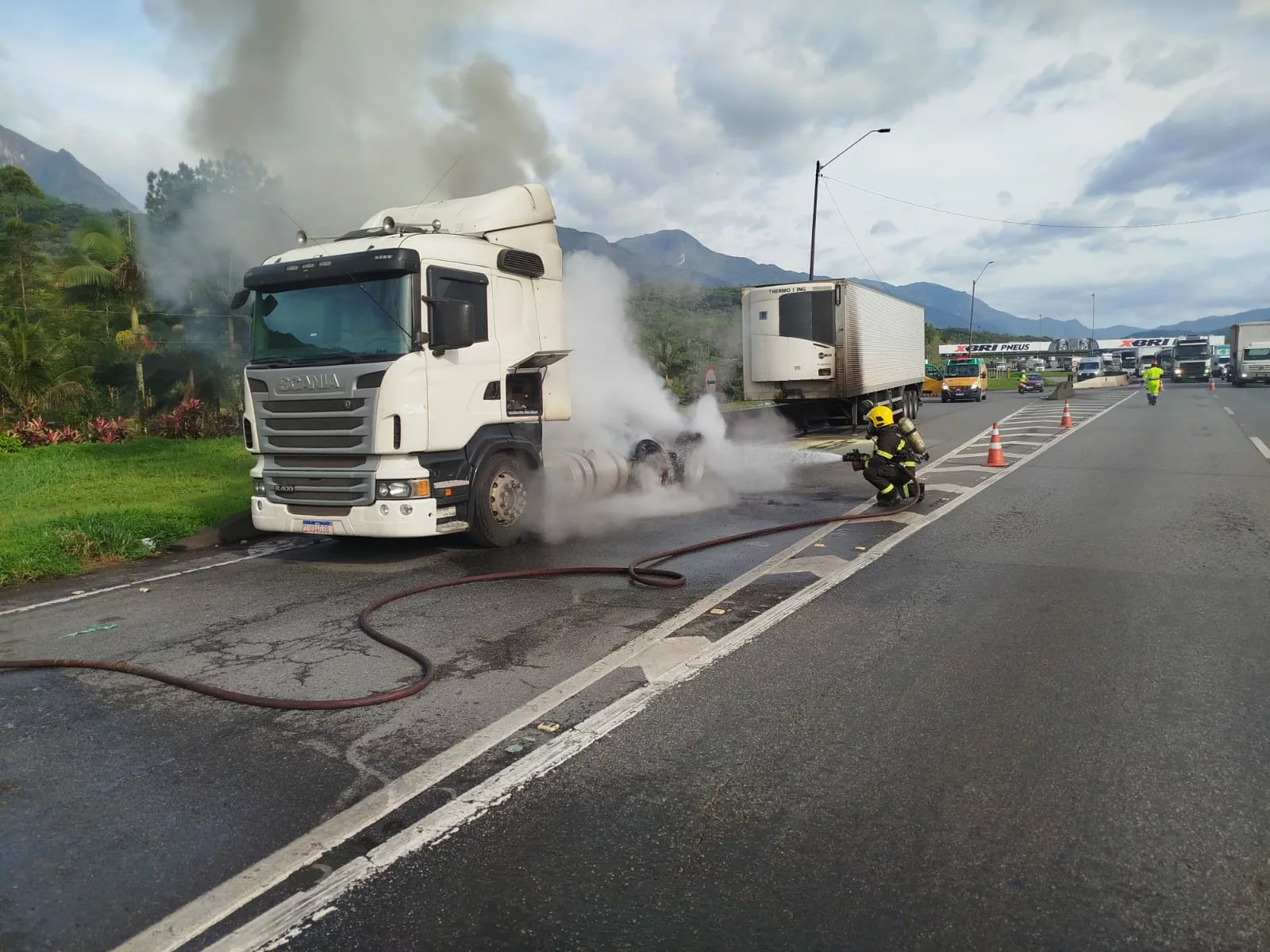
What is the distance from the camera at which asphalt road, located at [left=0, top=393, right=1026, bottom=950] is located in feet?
9.98

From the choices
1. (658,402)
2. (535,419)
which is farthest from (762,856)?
(658,402)

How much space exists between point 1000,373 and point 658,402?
81570mm

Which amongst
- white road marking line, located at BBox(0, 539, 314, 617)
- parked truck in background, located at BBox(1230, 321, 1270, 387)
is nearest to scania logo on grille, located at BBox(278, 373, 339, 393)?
white road marking line, located at BBox(0, 539, 314, 617)

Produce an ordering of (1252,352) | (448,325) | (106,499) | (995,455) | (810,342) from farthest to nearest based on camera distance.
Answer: (1252,352), (810,342), (995,455), (106,499), (448,325)

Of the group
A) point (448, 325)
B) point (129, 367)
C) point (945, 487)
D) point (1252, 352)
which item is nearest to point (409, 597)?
point (448, 325)

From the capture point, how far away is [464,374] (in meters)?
7.80

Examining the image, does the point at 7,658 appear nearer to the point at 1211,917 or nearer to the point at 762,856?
the point at 762,856

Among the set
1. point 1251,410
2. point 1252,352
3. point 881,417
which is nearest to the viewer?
point 881,417

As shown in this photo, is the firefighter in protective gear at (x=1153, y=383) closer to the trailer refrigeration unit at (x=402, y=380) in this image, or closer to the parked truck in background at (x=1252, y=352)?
the parked truck in background at (x=1252, y=352)

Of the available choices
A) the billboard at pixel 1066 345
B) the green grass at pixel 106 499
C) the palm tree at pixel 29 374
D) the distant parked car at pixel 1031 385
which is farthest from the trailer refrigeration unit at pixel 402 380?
the billboard at pixel 1066 345

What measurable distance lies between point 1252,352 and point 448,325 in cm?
5229

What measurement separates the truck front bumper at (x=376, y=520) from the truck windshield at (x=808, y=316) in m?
12.6

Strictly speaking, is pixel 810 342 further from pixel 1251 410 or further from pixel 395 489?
pixel 1251 410

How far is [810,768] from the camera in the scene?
362 centimetres
